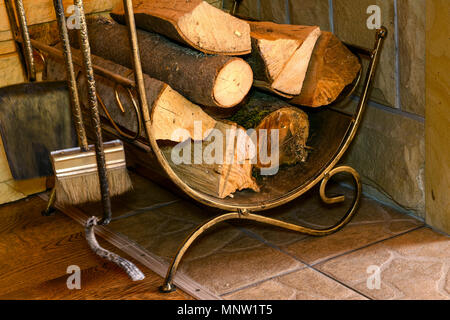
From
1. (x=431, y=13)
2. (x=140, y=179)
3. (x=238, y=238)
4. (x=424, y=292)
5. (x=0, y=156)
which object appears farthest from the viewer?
(x=140, y=179)

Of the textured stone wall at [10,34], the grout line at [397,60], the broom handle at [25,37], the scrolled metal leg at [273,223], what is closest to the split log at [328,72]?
the grout line at [397,60]

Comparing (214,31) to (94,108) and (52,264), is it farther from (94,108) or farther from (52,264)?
(52,264)

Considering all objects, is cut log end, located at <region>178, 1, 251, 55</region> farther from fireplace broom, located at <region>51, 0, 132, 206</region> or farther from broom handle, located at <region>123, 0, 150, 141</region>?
fireplace broom, located at <region>51, 0, 132, 206</region>

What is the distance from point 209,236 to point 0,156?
1016mm

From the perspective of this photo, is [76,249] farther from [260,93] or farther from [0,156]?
[260,93]

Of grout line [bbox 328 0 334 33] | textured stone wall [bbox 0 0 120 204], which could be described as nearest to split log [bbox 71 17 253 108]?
textured stone wall [bbox 0 0 120 204]

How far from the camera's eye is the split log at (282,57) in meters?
1.96

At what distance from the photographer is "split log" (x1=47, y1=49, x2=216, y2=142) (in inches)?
75.3

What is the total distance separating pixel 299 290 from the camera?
195 centimetres

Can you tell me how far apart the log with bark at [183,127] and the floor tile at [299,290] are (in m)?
0.32

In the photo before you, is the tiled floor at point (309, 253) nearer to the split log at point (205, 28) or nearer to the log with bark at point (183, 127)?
the log with bark at point (183, 127)

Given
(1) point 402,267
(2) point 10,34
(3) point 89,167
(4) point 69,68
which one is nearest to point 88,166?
(3) point 89,167

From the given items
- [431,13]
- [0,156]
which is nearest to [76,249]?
[0,156]

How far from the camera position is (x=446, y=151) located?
208cm
